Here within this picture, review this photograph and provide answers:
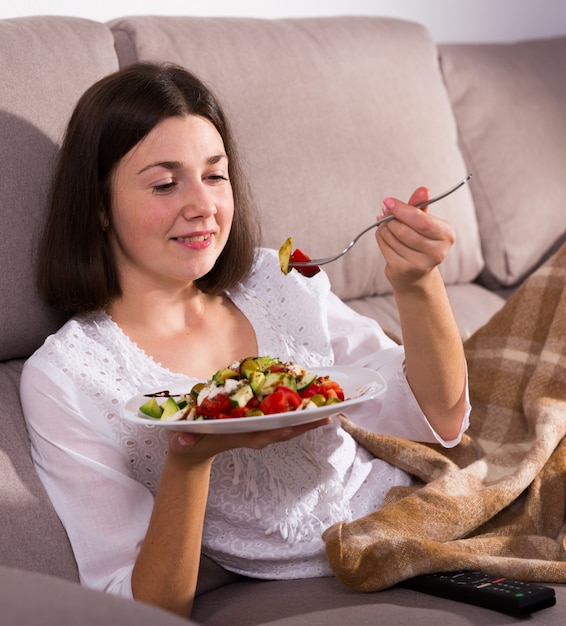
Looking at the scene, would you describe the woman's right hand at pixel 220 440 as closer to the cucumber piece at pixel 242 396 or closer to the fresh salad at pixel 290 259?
the cucumber piece at pixel 242 396

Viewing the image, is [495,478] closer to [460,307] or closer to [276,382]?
[276,382]

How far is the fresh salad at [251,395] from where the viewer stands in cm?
112

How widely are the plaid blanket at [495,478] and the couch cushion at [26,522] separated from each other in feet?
1.13

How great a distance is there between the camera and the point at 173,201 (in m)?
1.41

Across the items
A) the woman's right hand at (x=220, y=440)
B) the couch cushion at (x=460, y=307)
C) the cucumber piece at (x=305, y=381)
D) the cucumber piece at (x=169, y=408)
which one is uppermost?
the cucumber piece at (x=305, y=381)

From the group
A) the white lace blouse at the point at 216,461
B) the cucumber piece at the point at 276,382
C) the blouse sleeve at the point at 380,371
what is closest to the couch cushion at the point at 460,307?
the blouse sleeve at the point at 380,371

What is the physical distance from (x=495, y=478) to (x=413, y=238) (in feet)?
1.54

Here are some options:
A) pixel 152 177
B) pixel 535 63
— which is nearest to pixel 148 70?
pixel 152 177

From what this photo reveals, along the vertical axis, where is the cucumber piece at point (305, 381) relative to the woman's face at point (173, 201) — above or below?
below

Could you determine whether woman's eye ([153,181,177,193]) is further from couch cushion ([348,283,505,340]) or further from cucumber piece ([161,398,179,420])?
couch cushion ([348,283,505,340])

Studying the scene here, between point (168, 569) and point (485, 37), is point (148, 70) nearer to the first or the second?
point (168, 569)

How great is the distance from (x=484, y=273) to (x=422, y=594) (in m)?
1.16

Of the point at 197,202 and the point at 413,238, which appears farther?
the point at 197,202

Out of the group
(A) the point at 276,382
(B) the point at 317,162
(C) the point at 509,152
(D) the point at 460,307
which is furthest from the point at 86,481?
(C) the point at 509,152
